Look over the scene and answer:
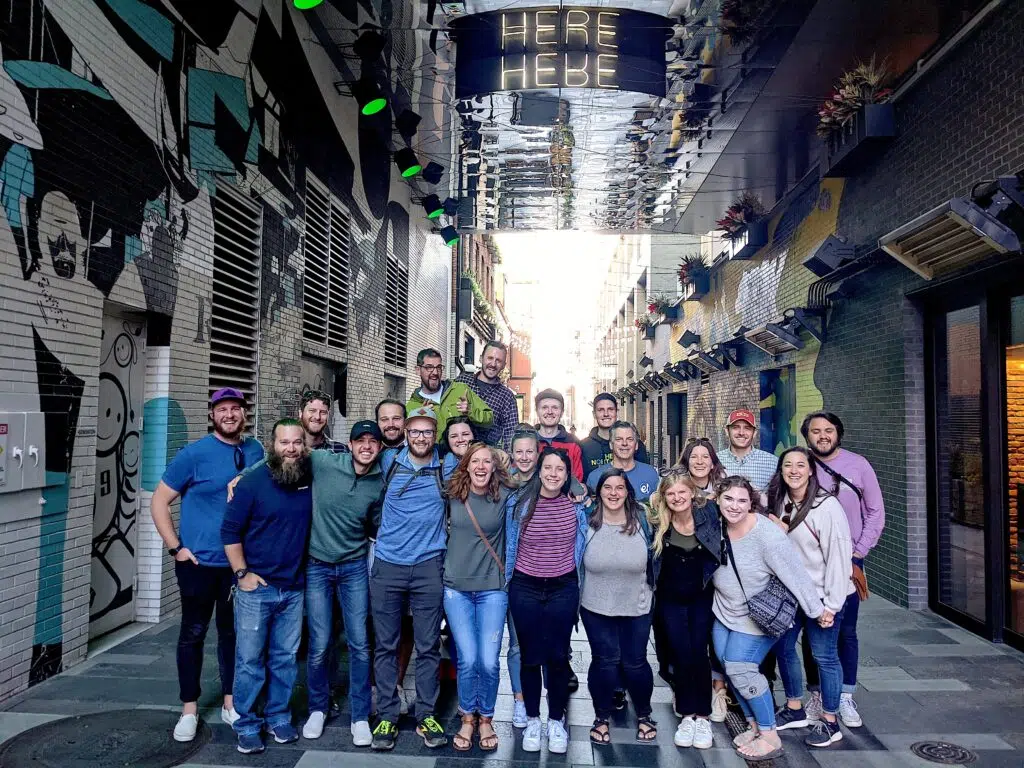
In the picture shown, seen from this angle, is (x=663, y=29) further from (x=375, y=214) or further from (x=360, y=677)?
(x=360, y=677)

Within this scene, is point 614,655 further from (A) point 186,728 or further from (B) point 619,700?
(A) point 186,728

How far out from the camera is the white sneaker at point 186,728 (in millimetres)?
4359

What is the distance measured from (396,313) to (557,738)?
12.3 m

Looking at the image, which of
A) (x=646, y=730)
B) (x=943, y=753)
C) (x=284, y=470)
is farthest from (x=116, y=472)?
(x=943, y=753)

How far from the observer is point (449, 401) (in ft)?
19.1

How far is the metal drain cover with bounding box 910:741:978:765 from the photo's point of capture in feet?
13.9

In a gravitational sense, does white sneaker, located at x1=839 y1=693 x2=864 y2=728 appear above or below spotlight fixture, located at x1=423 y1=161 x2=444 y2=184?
below

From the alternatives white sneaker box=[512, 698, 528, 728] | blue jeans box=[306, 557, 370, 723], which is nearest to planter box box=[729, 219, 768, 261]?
white sneaker box=[512, 698, 528, 728]

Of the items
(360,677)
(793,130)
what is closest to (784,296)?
(793,130)

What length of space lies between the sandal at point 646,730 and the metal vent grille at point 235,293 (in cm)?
554

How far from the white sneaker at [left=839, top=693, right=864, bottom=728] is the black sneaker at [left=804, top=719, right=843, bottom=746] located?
20 centimetres

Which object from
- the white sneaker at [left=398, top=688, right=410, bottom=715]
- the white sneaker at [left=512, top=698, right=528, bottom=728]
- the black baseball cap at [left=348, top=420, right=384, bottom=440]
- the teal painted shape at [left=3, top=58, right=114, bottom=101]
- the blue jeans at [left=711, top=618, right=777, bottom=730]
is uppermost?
the teal painted shape at [left=3, top=58, right=114, bottom=101]

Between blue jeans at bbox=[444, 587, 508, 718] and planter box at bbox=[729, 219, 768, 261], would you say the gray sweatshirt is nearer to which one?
blue jeans at bbox=[444, 587, 508, 718]

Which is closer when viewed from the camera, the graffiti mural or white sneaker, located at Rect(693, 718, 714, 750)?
white sneaker, located at Rect(693, 718, 714, 750)
